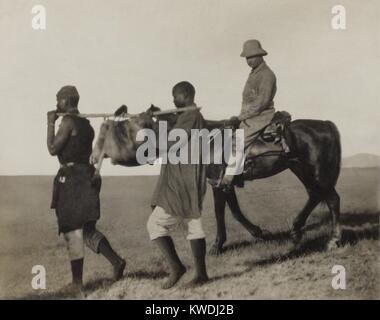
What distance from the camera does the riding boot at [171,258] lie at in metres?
6.21

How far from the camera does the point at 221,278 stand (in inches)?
249

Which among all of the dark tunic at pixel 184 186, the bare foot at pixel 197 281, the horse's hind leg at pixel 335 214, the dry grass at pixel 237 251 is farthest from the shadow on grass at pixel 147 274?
the horse's hind leg at pixel 335 214

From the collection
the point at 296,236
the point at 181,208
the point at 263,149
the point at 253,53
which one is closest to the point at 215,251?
the point at 181,208

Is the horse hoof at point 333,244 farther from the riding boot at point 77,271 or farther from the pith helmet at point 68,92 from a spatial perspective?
the pith helmet at point 68,92

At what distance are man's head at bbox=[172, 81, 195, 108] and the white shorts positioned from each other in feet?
3.39

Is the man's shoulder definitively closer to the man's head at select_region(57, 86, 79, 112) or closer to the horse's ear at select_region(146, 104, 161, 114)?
the horse's ear at select_region(146, 104, 161, 114)

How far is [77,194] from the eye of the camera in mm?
6355

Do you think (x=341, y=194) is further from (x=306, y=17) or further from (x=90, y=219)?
(x=90, y=219)

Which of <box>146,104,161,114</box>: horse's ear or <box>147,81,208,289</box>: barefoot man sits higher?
<box>146,104,161,114</box>: horse's ear

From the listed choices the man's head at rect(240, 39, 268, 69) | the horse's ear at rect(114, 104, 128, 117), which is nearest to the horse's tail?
the man's head at rect(240, 39, 268, 69)

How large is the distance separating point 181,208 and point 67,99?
5.09ft

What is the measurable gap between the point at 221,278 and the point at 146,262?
2.45 ft

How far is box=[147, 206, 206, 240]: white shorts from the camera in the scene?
20.4ft
